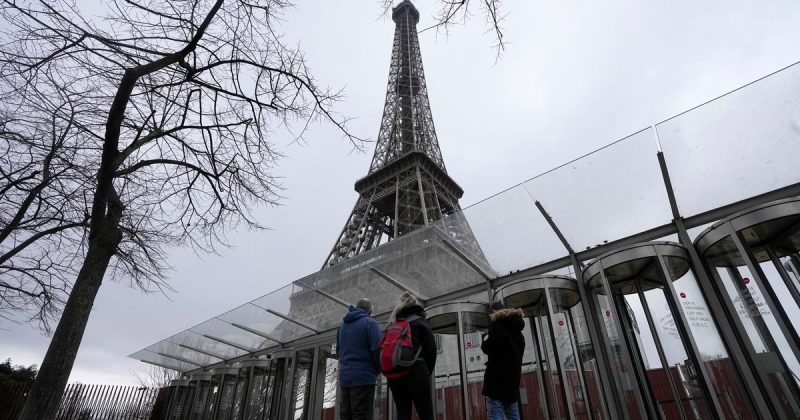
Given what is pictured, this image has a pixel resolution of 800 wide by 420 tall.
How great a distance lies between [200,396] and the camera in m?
12.3

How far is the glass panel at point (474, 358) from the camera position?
5.76m

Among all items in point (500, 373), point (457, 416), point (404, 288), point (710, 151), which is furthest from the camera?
point (404, 288)

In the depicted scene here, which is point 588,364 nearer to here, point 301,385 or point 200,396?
point 301,385

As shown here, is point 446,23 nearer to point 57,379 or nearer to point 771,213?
point 771,213

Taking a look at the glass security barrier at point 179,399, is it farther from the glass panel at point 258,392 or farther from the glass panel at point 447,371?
the glass panel at point 447,371

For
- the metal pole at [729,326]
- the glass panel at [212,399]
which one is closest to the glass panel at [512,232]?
the metal pole at [729,326]

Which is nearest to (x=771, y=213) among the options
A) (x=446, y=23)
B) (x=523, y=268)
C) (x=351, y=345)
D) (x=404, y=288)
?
(x=523, y=268)

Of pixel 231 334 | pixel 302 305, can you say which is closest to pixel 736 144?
pixel 302 305

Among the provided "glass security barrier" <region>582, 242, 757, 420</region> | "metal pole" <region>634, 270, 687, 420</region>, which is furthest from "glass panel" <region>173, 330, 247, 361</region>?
"metal pole" <region>634, 270, 687, 420</region>

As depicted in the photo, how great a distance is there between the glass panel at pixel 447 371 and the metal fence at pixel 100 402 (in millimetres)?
11797

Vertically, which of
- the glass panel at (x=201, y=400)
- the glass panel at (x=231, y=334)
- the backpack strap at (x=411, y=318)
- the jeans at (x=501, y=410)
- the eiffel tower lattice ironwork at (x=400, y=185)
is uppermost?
the eiffel tower lattice ironwork at (x=400, y=185)

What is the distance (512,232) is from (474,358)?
1.94m

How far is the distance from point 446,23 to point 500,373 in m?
3.06

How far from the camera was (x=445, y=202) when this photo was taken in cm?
3008
